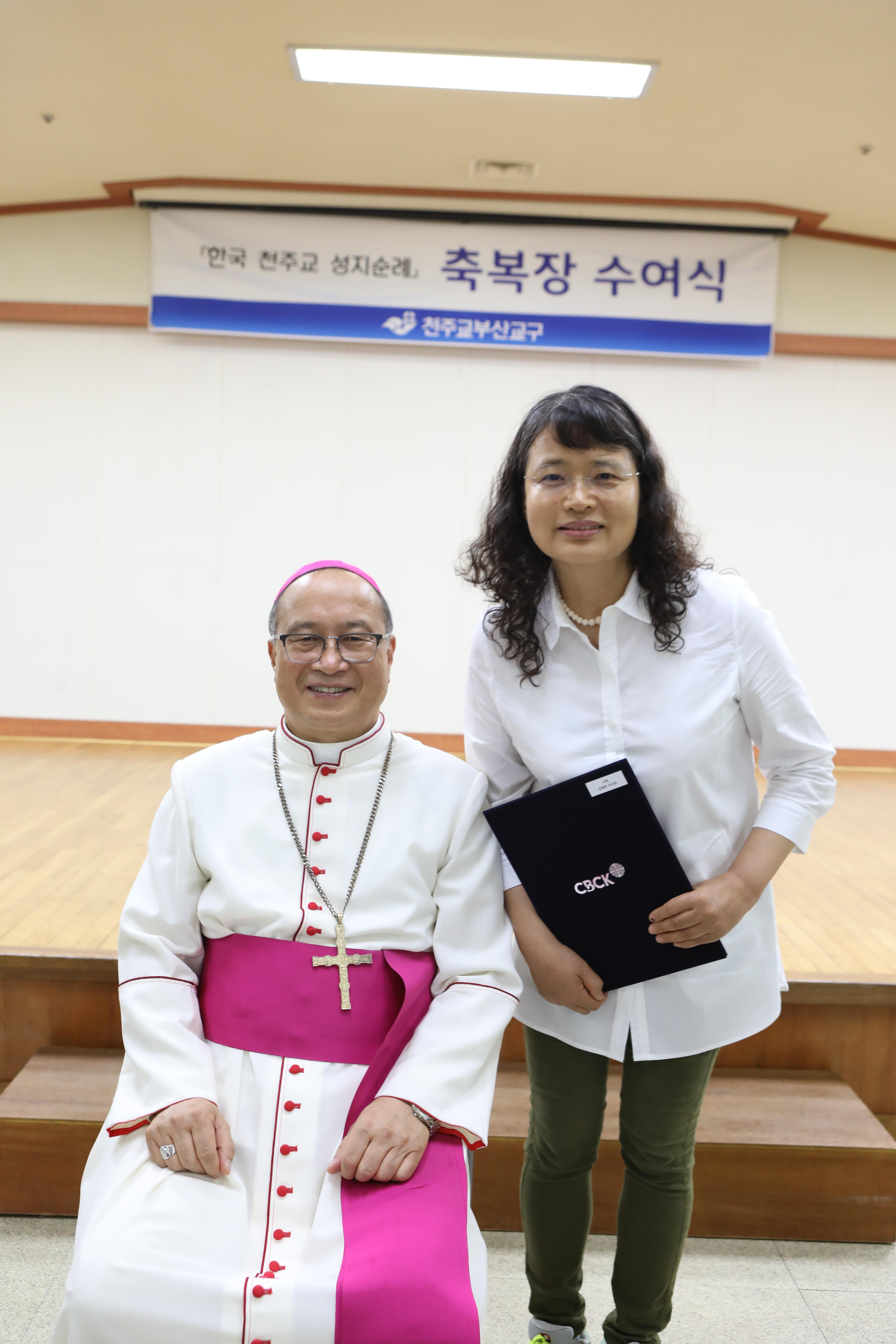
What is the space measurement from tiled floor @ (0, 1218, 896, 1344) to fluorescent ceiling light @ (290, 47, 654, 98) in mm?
4453

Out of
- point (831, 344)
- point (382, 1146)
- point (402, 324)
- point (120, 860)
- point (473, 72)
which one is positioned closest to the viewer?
point (382, 1146)

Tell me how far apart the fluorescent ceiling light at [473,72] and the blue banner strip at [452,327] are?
4.92ft

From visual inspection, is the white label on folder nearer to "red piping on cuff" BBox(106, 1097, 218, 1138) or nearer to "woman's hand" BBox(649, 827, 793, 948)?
"woman's hand" BBox(649, 827, 793, 948)

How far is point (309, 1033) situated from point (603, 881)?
520 mm

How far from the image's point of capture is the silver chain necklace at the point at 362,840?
5.38 feet

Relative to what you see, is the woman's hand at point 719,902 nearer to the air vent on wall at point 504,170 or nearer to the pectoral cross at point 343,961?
the pectoral cross at point 343,961

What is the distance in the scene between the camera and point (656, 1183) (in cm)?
172

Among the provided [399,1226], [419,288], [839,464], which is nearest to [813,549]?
[839,464]

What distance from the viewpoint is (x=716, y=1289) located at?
216 centimetres

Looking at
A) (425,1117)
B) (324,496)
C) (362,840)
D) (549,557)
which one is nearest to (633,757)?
(549,557)

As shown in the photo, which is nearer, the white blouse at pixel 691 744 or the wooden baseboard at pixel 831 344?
the white blouse at pixel 691 744

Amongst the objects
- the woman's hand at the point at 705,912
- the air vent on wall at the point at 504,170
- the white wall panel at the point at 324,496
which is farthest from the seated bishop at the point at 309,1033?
the white wall panel at the point at 324,496

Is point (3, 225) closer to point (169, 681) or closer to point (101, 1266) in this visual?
point (169, 681)

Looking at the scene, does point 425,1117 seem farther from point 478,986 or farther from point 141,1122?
point 141,1122
